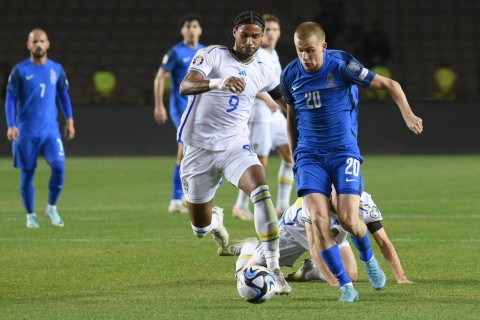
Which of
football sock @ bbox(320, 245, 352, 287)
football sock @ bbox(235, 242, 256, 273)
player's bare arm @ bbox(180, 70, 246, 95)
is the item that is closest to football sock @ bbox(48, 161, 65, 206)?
football sock @ bbox(235, 242, 256, 273)

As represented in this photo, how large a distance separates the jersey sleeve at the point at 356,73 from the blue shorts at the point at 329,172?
48 cm

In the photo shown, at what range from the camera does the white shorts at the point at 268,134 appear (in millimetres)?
13406

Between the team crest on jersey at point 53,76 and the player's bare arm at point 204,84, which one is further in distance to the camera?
the team crest on jersey at point 53,76

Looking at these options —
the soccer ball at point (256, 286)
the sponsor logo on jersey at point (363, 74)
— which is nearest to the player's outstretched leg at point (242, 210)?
the sponsor logo on jersey at point (363, 74)

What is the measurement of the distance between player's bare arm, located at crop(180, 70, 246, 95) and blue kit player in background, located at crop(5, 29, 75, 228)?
4.94 metres

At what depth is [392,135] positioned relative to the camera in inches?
988

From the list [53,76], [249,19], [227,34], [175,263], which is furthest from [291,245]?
[227,34]

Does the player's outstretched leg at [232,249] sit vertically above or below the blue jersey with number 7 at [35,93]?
below

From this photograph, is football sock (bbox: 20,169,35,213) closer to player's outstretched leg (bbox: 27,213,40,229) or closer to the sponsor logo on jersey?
player's outstretched leg (bbox: 27,213,40,229)

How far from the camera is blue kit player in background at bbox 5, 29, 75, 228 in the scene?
12648 mm

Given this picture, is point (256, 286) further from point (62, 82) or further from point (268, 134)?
point (268, 134)

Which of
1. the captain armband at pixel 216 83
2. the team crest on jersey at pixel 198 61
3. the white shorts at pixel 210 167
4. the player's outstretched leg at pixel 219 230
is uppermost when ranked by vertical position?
the team crest on jersey at pixel 198 61

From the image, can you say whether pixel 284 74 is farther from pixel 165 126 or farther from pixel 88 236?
pixel 165 126

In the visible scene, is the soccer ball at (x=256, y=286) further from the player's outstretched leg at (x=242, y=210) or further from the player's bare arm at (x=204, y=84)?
the player's outstretched leg at (x=242, y=210)
